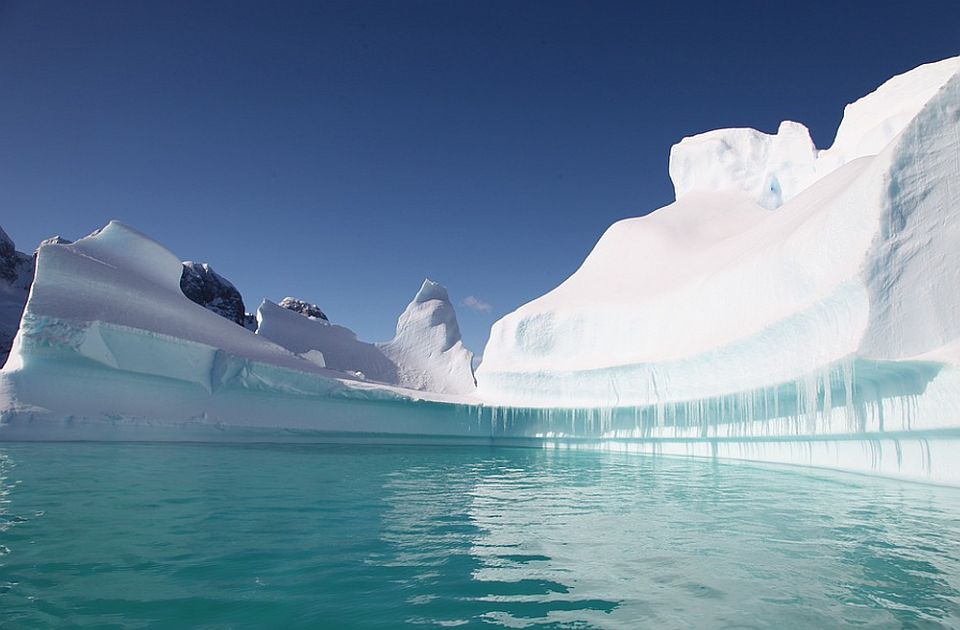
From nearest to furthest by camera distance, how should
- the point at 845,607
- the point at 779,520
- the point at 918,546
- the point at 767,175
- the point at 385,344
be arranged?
the point at 845,607 → the point at 918,546 → the point at 779,520 → the point at 767,175 → the point at 385,344

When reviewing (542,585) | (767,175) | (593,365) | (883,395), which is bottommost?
(542,585)

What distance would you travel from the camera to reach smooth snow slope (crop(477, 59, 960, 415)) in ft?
26.6

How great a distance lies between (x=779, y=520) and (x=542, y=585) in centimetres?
317

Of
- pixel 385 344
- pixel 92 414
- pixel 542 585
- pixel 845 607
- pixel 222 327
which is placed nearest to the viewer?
pixel 845 607

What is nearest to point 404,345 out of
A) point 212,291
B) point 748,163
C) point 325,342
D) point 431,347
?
point 431,347

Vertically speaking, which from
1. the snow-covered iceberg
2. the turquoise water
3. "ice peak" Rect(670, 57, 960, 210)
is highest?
"ice peak" Rect(670, 57, 960, 210)

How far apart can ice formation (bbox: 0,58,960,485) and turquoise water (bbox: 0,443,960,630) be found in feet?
7.42

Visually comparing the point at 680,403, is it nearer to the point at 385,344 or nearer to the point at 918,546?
the point at 918,546

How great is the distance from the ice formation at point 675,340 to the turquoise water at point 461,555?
2262 mm

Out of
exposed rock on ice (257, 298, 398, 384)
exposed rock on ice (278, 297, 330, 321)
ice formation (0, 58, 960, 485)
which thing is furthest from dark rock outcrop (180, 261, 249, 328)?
ice formation (0, 58, 960, 485)

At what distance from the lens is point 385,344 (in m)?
25.3

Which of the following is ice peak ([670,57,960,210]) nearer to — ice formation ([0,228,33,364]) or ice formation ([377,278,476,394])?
ice formation ([377,278,476,394])

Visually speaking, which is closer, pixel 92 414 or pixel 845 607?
pixel 845 607

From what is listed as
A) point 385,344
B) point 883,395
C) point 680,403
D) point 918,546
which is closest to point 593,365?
point 680,403
